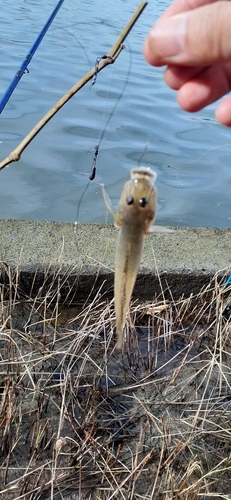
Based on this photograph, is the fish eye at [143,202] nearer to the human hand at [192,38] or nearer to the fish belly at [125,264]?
the fish belly at [125,264]

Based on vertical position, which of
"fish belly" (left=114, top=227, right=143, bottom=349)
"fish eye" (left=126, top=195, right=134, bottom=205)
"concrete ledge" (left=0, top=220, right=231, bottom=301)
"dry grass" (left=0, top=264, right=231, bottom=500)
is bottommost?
"dry grass" (left=0, top=264, right=231, bottom=500)

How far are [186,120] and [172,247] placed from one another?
367 centimetres

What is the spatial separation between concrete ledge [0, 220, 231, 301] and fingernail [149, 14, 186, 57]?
1.86 m

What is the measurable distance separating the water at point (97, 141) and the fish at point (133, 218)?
2.12 metres

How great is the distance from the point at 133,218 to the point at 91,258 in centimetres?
197

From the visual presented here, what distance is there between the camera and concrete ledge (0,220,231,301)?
10.2 ft

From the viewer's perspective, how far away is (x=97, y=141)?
5.64 m

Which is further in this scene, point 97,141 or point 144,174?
point 97,141

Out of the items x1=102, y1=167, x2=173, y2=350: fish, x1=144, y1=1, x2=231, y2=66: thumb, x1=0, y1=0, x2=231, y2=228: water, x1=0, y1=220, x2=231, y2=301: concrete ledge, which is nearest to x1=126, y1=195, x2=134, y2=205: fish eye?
x1=102, y1=167, x2=173, y2=350: fish

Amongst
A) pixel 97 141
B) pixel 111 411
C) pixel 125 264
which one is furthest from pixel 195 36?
pixel 97 141

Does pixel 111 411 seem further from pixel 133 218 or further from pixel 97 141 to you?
pixel 97 141

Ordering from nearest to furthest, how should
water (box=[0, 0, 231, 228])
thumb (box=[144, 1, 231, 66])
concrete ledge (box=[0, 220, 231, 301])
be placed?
thumb (box=[144, 1, 231, 66]) → concrete ledge (box=[0, 220, 231, 301]) → water (box=[0, 0, 231, 228])

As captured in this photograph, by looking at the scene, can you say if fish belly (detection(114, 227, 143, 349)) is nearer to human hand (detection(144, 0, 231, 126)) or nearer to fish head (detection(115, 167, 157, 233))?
fish head (detection(115, 167, 157, 233))

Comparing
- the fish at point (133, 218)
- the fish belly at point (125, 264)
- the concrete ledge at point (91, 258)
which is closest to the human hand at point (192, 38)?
the fish at point (133, 218)
